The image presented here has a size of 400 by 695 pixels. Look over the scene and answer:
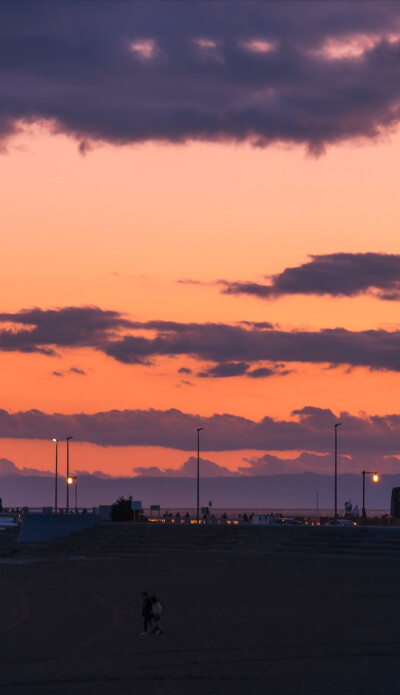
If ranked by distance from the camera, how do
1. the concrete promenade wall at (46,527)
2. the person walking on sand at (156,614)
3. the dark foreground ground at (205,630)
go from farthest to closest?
the concrete promenade wall at (46,527) < the person walking on sand at (156,614) < the dark foreground ground at (205,630)

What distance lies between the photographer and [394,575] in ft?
189

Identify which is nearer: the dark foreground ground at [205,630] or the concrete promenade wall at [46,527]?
the dark foreground ground at [205,630]

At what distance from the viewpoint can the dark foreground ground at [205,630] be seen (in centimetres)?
2536

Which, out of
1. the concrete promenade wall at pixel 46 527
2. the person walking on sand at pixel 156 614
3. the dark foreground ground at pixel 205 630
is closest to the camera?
the dark foreground ground at pixel 205 630

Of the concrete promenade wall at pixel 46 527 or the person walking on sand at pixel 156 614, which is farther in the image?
the concrete promenade wall at pixel 46 527

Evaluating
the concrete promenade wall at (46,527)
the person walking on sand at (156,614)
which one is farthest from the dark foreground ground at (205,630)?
the concrete promenade wall at (46,527)

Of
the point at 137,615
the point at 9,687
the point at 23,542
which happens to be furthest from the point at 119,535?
the point at 9,687

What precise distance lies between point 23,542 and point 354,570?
35.2 metres

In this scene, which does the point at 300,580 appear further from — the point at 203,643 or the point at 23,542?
the point at 23,542

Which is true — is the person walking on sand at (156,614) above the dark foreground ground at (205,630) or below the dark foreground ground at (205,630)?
above

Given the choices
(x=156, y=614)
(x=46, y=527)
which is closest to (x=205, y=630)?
(x=156, y=614)

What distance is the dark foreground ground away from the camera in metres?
25.4

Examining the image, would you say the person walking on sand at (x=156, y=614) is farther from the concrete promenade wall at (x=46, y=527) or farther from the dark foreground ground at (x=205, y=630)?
the concrete promenade wall at (x=46, y=527)

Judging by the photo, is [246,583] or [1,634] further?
[246,583]
